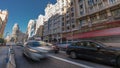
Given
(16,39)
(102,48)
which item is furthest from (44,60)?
(16,39)

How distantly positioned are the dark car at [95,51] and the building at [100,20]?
1157 cm

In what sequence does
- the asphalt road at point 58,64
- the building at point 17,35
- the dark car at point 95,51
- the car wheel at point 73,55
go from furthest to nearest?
the building at point 17,35 < the car wheel at point 73,55 < the asphalt road at point 58,64 < the dark car at point 95,51

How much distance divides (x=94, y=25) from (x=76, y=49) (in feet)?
59.0

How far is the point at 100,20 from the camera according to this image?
26281 millimetres

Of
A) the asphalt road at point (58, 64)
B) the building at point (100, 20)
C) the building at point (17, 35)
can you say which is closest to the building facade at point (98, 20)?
the building at point (100, 20)

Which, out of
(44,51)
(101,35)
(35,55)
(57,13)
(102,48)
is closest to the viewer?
(102,48)

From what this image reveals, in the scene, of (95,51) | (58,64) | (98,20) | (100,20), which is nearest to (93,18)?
(98,20)

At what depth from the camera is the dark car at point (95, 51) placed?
22.9 feet

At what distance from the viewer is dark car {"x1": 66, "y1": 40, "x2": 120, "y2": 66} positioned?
6979 millimetres

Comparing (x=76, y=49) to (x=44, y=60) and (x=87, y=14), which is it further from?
(x=87, y=14)

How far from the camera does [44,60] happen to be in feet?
29.6

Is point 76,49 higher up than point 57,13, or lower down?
lower down

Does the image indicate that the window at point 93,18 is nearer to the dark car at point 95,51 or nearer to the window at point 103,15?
the window at point 103,15

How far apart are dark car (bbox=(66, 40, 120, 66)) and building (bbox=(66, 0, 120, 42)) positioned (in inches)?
455
